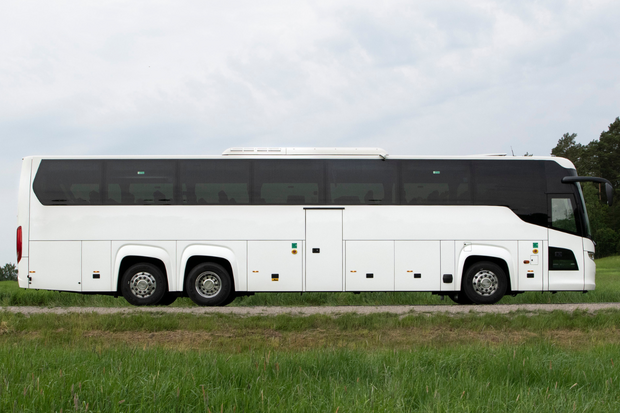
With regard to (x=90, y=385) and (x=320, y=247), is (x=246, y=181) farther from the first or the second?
(x=90, y=385)

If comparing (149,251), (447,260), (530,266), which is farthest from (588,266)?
(149,251)

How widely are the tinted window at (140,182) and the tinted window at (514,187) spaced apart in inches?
299

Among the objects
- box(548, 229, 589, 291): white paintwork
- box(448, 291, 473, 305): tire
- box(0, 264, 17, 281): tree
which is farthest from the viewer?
box(0, 264, 17, 281): tree

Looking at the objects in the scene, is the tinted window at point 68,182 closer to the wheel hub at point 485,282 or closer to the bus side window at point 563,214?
the wheel hub at point 485,282

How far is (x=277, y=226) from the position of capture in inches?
528

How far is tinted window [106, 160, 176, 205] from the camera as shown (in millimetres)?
13508

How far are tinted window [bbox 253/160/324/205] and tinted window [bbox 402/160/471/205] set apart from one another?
7.10ft

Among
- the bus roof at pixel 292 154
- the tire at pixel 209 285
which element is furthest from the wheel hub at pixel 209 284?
the bus roof at pixel 292 154

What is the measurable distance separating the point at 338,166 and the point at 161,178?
4349 mm

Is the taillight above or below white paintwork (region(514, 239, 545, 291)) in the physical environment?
above

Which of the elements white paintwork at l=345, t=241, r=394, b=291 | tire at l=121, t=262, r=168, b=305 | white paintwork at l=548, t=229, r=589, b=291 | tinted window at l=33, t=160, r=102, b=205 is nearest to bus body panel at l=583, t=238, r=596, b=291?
white paintwork at l=548, t=229, r=589, b=291

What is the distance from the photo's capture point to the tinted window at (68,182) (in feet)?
44.7

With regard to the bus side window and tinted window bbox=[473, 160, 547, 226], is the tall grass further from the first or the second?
the bus side window

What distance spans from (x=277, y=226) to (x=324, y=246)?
123 cm
